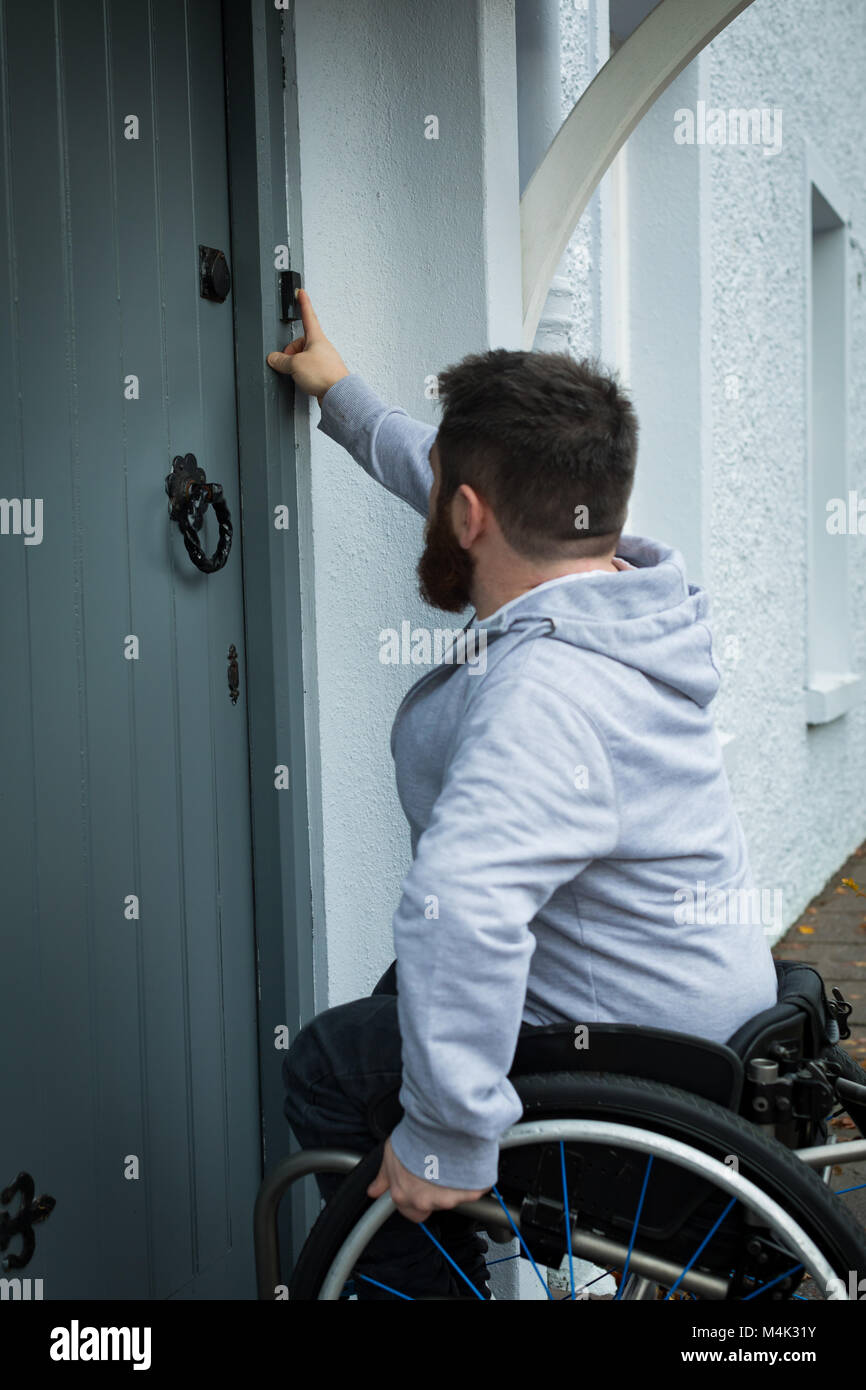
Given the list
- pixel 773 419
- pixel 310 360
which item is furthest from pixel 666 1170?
pixel 773 419

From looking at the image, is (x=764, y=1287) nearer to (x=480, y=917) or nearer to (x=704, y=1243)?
(x=704, y=1243)

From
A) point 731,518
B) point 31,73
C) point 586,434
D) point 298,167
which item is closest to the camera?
point 586,434

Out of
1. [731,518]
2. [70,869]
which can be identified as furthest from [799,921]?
[70,869]

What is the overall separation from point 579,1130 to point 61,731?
0.94 metres

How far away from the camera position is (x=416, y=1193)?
4.98 feet

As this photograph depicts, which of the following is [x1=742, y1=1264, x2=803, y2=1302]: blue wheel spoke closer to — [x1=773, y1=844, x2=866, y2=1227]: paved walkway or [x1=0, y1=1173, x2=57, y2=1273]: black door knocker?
[x1=0, y1=1173, x2=57, y2=1273]: black door knocker

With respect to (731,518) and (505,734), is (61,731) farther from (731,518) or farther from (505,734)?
(731,518)

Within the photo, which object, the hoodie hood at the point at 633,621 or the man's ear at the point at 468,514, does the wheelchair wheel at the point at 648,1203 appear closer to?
the hoodie hood at the point at 633,621

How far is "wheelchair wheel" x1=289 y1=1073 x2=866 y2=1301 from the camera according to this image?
1.47 m

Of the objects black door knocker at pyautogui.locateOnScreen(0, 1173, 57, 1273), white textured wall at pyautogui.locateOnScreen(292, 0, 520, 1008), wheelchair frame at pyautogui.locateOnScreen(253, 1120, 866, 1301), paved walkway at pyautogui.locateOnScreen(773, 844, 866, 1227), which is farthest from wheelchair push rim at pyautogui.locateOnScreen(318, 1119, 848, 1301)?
paved walkway at pyautogui.locateOnScreen(773, 844, 866, 1227)

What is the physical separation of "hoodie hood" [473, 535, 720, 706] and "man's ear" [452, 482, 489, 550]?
12 centimetres

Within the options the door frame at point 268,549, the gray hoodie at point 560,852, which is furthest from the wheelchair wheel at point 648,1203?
the door frame at point 268,549

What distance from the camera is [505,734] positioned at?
153 centimetres

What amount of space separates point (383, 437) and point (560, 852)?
114 centimetres
